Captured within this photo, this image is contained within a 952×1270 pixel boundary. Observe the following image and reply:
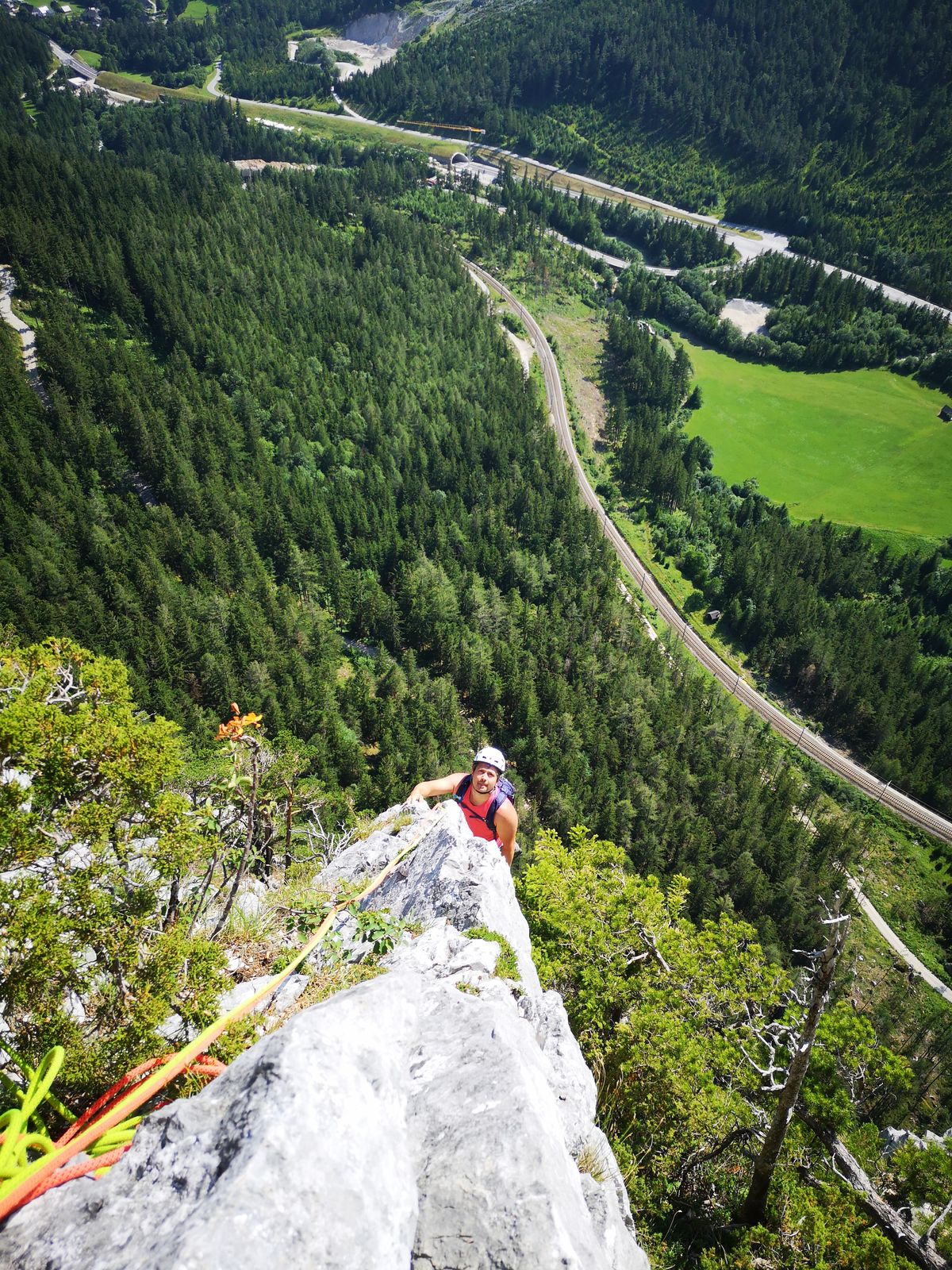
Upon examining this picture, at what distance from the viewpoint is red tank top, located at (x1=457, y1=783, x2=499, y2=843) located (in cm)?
1884

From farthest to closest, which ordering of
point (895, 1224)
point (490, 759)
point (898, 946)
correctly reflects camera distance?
point (898, 946) < point (490, 759) < point (895, 1224)

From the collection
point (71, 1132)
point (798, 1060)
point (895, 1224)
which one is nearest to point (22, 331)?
point (71, 1132)

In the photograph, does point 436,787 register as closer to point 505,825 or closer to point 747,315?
point 505,825

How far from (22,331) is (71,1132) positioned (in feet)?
432

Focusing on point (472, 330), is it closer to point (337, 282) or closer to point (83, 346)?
point (337, 282)

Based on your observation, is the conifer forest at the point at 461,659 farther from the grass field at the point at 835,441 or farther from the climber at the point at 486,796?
the grass field at the point at 835,441

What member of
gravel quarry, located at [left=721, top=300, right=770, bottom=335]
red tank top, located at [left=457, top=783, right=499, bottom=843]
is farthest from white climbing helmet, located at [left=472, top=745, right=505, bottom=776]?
gravel quarry, located at [left=721, top=300, right=770, bottom=335]

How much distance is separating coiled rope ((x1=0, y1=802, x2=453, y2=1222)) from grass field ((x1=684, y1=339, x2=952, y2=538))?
5869 inches

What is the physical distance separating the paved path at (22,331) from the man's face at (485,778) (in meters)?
105

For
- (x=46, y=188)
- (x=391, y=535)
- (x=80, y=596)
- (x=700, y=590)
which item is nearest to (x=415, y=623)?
(x=391, y=535)

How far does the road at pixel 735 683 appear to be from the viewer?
→ 95.1m

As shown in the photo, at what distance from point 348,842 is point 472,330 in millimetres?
142817

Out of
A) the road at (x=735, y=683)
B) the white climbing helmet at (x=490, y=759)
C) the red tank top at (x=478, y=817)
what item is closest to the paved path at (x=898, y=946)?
the road at (x=735, y=683)

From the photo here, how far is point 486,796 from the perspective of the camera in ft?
60.8
